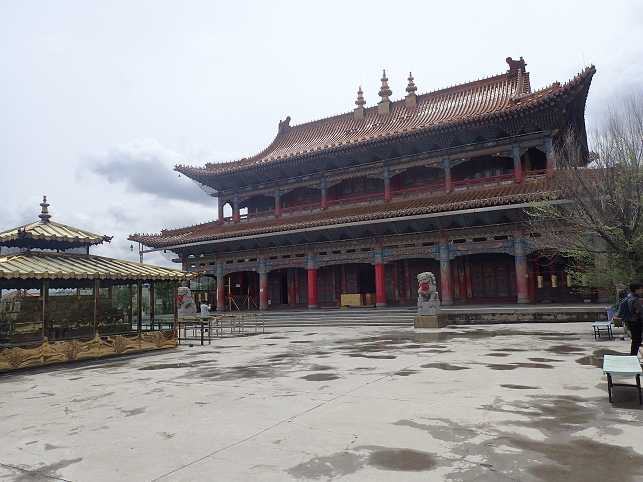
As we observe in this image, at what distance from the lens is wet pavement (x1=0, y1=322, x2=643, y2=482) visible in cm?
356

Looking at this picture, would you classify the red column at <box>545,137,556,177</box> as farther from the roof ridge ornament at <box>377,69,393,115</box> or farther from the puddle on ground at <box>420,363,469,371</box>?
the puddle on ground at <box>420,363,469,371</box>

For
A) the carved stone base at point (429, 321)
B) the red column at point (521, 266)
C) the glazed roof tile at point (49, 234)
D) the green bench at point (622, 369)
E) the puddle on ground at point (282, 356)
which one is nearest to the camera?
the green bench at point (622, 369)

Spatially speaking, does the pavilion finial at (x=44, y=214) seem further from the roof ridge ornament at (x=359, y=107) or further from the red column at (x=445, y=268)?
the roof ridge ornament at (x=359, y=107)

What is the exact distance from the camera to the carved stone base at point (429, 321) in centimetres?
1512

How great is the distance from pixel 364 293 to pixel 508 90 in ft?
40.7

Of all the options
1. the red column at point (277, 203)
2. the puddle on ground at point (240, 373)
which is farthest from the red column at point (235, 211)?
the puddle on ground at point (240, 373)

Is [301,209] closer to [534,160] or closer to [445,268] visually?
[445,268]

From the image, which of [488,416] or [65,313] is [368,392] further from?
[65,313]

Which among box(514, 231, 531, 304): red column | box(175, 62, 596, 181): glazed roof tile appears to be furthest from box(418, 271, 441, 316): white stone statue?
box(175, 62, 596, 181): glazed roof tile

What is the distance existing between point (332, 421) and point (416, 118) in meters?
20.9

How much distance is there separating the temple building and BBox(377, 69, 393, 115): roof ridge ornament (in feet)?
0.36

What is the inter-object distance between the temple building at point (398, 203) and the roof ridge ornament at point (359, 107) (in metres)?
0.17

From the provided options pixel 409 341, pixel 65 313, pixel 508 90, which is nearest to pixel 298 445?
pixel 409 341

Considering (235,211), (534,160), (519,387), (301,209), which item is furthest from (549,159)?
(235,211)
